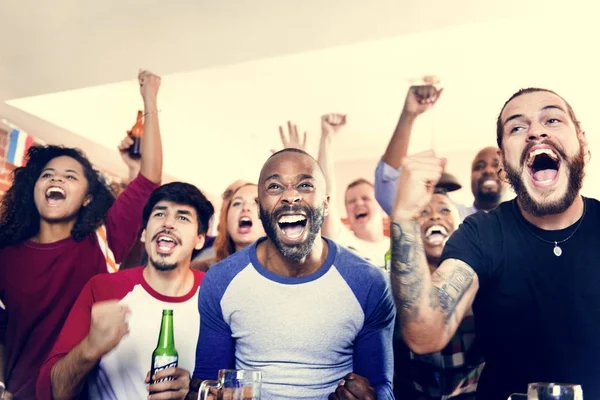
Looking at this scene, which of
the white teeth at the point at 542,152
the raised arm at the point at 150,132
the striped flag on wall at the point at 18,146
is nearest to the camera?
the white teeth at the point at 542,152

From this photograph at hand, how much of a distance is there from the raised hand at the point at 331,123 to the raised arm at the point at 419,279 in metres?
0.48

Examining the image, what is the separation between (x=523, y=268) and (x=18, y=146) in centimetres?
177

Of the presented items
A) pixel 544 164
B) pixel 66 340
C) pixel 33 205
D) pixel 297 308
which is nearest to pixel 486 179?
pixel 544 164

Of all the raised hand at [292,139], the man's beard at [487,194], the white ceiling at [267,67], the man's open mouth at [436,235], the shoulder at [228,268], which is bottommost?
the shoulder at [228,268]

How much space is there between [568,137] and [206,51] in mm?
1225

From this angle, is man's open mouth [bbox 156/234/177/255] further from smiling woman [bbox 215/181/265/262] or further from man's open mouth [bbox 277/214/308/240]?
man's open mouth [bbox 277/214/308/240]

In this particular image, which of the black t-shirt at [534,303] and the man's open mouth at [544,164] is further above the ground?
the man's open mouth at [544,164]

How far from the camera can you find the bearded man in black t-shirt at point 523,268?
1.42 m

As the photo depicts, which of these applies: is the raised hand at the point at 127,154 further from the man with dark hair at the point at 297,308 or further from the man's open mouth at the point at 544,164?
the man's open mouth at the point at 544,164

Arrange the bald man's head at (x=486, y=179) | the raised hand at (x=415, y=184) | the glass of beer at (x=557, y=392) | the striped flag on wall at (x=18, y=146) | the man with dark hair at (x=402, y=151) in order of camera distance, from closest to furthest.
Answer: the glass of beer at (x=557, y=392), the raised hand at (x=415, y=184), the bald man's head at (x=486, y=179), the man with dark hair at (x=402, y=151), the striped flag on wall at (x=18, y=146)

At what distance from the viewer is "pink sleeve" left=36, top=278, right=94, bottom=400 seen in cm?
193

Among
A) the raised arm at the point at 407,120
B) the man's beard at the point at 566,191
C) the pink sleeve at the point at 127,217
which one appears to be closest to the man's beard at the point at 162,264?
the pink sleeve at the point at 127,217

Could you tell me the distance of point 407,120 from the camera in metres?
1.78

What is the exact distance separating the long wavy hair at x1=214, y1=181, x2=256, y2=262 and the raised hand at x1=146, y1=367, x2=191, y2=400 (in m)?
0.35
